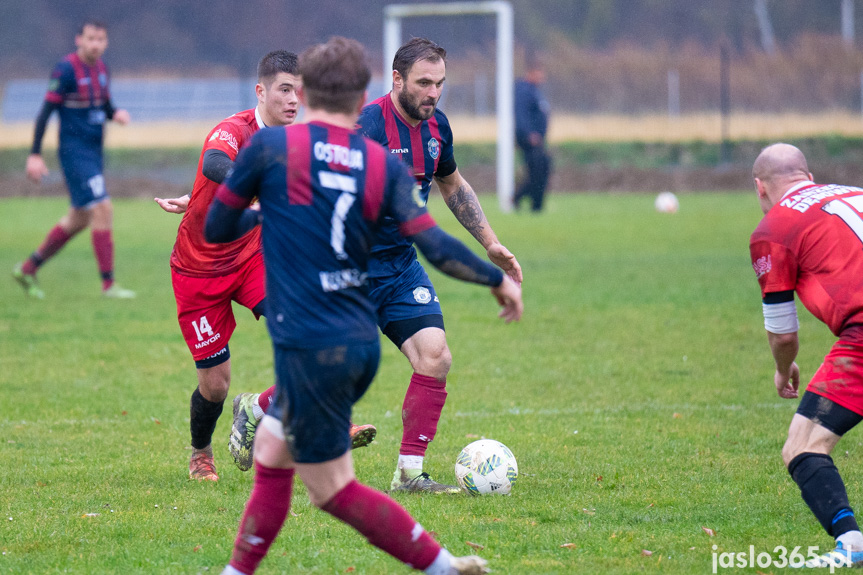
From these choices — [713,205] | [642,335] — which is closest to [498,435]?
[642,335]

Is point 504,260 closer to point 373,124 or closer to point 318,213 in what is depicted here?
point 373,124

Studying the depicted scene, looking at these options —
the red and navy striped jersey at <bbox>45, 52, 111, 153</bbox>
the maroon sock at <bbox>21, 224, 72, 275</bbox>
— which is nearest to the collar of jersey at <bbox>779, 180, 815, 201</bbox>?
the red and navy striped jersey at <bbox>45, 52, 111, 153</bbox>

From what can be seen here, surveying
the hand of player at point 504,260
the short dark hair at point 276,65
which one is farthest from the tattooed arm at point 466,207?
the short dark hair at point 276,65

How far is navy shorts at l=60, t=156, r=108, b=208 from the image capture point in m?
10.7

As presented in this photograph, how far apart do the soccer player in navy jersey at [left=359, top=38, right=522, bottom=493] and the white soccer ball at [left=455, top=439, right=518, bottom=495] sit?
0.36ft

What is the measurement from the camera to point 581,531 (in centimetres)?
427

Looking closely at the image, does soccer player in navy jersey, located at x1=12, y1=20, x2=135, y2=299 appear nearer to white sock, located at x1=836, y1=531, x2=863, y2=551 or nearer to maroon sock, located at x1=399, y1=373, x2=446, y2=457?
maroon sock, located at x1=399, y1=373, x2=446, y2=457

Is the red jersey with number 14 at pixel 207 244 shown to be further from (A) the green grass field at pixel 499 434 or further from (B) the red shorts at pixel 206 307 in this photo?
(A) the green grass field at pixel 499 434

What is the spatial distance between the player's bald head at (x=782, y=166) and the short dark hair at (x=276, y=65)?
2.13 metres

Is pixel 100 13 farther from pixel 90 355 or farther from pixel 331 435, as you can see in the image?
pixel 331 435

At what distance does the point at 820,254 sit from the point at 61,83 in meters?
8.70

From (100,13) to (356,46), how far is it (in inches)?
2096

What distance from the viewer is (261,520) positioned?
3.33 m

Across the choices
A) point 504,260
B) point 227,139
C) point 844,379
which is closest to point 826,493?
point 844,379
